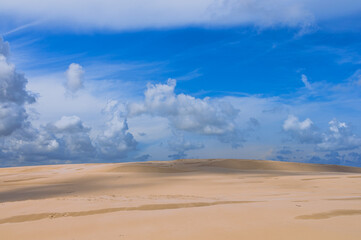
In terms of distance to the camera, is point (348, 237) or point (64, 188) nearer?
point (348, 237)

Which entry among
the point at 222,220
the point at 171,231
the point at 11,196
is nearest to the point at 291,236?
the point at 222,220

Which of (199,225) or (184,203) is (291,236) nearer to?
(199,225)

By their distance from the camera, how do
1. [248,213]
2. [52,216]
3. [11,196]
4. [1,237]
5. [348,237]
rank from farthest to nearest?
[11,196] → [52,216] → [248,213] → [1,237] → [348,237]

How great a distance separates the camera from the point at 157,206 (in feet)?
21.4

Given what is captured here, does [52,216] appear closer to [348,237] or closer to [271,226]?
[271,226]

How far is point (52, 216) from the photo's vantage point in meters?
6.03

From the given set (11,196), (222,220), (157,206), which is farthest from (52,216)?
(11,196)

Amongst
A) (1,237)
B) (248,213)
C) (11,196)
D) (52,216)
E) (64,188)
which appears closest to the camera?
(1,237)

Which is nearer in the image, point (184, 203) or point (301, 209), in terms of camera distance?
point (301, 209)

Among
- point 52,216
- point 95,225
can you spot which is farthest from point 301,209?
point 52,216

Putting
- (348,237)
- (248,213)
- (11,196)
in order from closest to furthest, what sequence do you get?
(348,237)
(248,213)
(11,196)

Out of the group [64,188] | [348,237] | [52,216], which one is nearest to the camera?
[348,237]

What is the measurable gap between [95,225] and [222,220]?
1929mm

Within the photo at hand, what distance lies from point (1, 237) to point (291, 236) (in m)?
4.01
